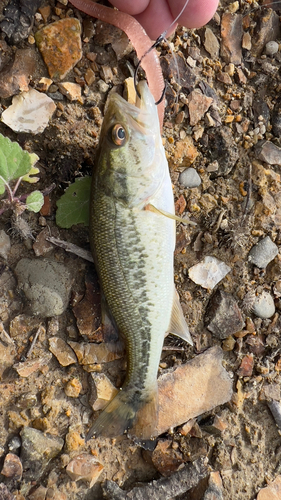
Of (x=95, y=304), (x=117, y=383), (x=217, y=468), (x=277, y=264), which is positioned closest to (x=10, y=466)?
(x=117, y=383)

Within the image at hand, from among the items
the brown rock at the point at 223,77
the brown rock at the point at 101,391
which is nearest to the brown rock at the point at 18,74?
the brown rock at the point at 223,77

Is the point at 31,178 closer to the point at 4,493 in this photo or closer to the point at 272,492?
the point at 4,493

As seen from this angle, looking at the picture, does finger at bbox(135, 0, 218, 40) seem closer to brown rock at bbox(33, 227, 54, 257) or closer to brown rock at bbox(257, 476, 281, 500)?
brown rock at bbox(33, 227, 54, 257)

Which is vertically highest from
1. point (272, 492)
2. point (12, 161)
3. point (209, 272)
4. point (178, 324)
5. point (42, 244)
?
point (12, 161)

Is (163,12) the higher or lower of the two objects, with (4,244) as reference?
higher

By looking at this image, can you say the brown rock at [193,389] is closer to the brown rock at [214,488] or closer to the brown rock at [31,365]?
the brown rock at [214,488]

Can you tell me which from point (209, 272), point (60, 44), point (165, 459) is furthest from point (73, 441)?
point (60, 44)

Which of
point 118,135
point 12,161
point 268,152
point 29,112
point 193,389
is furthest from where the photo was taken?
point 268,152
